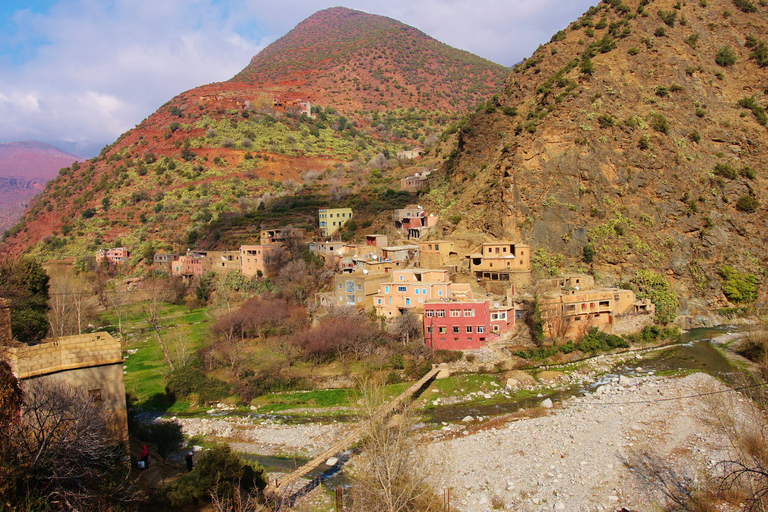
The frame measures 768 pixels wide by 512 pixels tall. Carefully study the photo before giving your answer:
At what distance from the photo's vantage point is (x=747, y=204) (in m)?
39.3

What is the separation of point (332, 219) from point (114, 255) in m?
31.0

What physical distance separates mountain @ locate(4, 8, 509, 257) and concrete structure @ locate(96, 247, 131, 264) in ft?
6.22

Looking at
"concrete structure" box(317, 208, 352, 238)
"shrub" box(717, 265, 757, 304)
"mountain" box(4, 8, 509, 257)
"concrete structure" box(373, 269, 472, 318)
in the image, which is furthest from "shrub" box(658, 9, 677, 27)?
"concrete structure" box(373, 269, 472, 318)

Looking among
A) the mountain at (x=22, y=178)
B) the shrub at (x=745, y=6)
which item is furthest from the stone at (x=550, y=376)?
the mountain at (x=22, y=178)

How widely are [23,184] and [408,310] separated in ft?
556

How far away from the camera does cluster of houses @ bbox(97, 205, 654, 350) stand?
28891mm

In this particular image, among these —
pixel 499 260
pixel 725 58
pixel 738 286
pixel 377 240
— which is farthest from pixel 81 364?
pixel 725 58

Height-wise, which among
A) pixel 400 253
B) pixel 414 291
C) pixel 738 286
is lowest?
pixel 738 286

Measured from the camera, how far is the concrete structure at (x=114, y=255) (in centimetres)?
6047

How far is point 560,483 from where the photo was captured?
15703 millimetres

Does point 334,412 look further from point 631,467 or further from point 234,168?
point 234,168

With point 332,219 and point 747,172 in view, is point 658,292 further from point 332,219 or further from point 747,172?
point 332,219

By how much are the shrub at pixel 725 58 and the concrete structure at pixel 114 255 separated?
7685cm

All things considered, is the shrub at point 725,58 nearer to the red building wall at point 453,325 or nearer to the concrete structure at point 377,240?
the concrete structure at point 377,240
